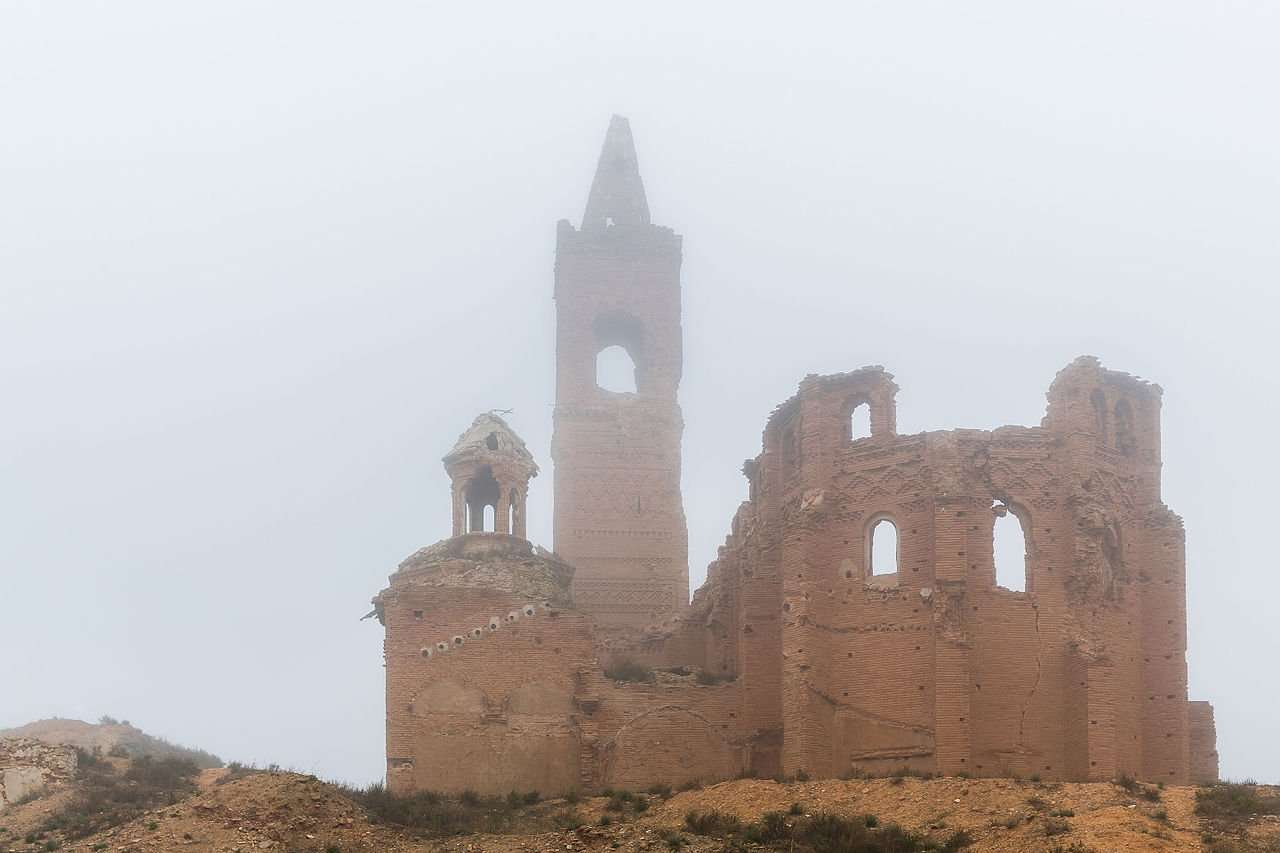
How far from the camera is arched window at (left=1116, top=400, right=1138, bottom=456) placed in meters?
35.6

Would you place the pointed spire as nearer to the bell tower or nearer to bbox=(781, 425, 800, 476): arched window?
the bell tower

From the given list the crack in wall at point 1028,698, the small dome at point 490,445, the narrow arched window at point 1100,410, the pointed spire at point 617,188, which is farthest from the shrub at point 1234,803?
the pointed spire at point 617,188

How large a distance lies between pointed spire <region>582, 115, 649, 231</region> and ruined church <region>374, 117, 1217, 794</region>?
15.6m

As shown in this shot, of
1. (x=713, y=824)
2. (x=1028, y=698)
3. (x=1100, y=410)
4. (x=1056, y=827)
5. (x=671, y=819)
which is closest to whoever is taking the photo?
(x=1056, y=827)

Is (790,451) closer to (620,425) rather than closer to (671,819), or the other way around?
(671,819)

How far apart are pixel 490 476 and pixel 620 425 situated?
10708 mm

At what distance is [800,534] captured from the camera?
35.3 m

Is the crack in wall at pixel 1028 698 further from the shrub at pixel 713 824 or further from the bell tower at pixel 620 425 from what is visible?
the bell tower at pixel 620 425

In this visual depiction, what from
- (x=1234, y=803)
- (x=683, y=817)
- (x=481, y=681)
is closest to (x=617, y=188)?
(x=481, y=681)

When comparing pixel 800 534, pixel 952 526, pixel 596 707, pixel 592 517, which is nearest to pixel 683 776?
pixel 596 707

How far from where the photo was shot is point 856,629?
34.3 meters

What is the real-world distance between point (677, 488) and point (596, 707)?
1504 cm

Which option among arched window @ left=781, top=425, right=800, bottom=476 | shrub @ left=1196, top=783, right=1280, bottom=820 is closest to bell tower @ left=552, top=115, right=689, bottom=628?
arched window @ left=781, top=425, right=800, bottom=476

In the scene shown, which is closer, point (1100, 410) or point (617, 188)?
point (1100, 410)
